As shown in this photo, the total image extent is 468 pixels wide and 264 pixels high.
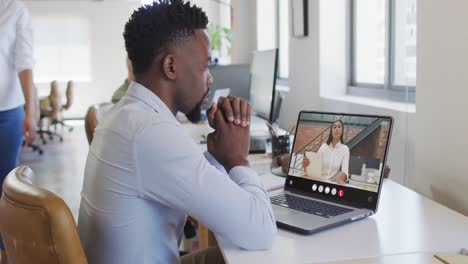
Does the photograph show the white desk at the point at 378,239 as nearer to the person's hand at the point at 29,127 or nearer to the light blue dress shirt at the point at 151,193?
the light blue dress shirt at the point at 151,193

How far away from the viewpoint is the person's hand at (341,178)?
1539 mm

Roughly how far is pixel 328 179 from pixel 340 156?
0.08m

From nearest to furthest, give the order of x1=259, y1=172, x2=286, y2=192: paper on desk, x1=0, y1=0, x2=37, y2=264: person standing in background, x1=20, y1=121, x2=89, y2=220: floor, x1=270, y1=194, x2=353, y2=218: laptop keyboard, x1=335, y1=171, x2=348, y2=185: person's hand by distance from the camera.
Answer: x1=270, y1=194, x2=353, y2=218: laptop keyboard < x1=335, y1=171, x2=348, y2=185: person's hand < x1=259, y1=172, x2=286, y2=192: paper on desk < x1=0, y1=0, x2=37, y2=264: person standing in background < x1=20, y1=121, x2=89, y2=220: floor

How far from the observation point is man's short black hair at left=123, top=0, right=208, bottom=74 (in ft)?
3.99

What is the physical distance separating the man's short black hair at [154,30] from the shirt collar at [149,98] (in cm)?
4

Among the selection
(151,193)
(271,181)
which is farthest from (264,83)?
(151,193)

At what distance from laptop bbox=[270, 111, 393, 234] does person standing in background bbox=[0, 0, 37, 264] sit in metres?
1.35

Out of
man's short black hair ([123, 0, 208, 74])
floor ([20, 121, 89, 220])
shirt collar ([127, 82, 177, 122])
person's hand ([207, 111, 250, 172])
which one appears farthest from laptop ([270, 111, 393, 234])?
floor ([20, 121, 89, 220])

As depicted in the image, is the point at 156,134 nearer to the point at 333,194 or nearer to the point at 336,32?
the point at 333,194

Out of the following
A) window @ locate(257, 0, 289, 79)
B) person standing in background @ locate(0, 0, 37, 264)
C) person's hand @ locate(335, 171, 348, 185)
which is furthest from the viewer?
window @ locate(257, 0, 289, 79)

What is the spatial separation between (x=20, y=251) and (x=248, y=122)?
0.60 metres

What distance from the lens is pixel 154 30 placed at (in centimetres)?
122

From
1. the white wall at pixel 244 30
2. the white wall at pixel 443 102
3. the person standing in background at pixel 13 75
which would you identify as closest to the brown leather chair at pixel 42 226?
the white wall at pixel 443 102

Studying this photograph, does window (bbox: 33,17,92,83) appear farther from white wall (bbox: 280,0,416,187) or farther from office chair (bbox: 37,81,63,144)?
white wall (bbox: 280,0,416,187)
